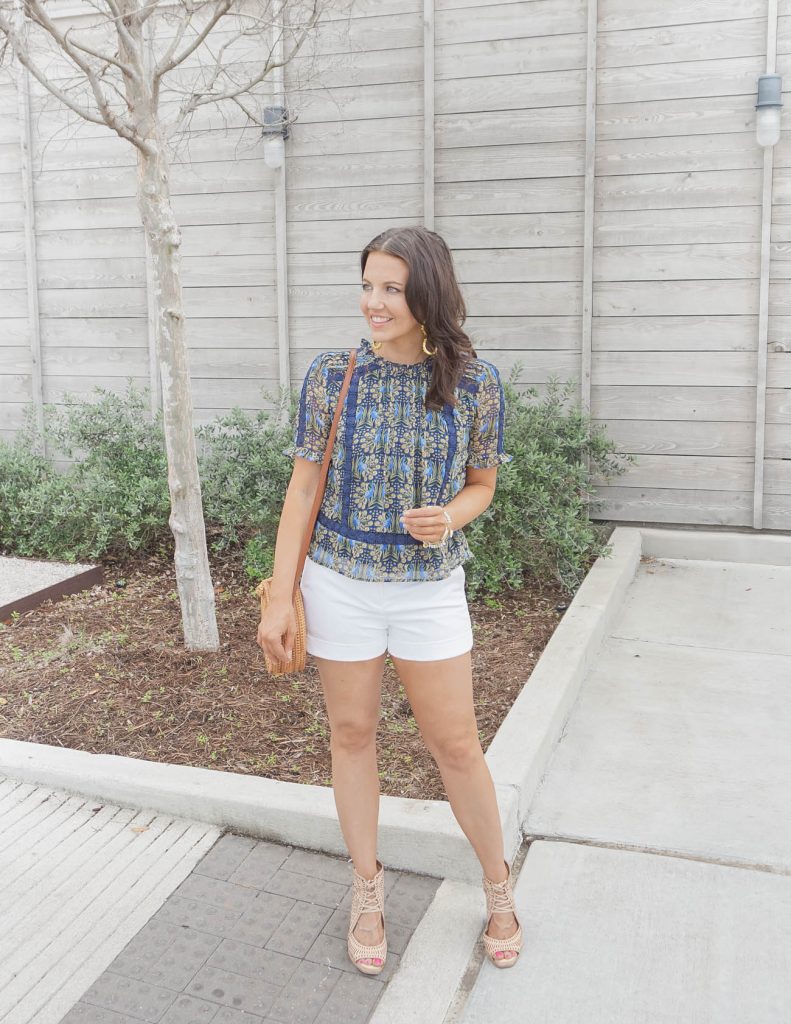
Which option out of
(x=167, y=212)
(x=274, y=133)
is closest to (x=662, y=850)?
(x=167, y=212)

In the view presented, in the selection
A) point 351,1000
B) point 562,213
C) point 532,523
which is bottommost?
point 351,1000

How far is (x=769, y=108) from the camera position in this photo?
577 cm

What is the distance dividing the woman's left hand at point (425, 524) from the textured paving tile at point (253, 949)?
1.08 metres

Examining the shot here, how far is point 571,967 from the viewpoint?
2385mm

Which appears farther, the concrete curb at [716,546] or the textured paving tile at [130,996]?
the concrete curb at [716,546]

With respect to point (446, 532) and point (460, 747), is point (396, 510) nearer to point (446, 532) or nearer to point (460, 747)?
point (446, 532)

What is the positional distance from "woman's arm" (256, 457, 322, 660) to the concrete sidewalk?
0.90m

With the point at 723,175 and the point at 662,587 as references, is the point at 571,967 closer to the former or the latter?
the point at 662,587

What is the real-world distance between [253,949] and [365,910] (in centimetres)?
31

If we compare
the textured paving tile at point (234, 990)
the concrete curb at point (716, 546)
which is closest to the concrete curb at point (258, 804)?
the textured paving tile at point (234, 990)

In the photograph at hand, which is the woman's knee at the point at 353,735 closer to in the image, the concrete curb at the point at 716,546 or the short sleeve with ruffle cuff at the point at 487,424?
the short sleeve with ruffle cuff at the point at 487,424

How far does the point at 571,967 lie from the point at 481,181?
526 cm

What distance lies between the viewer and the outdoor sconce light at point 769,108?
574cm

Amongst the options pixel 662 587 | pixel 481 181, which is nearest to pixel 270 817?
pixel 662 587
